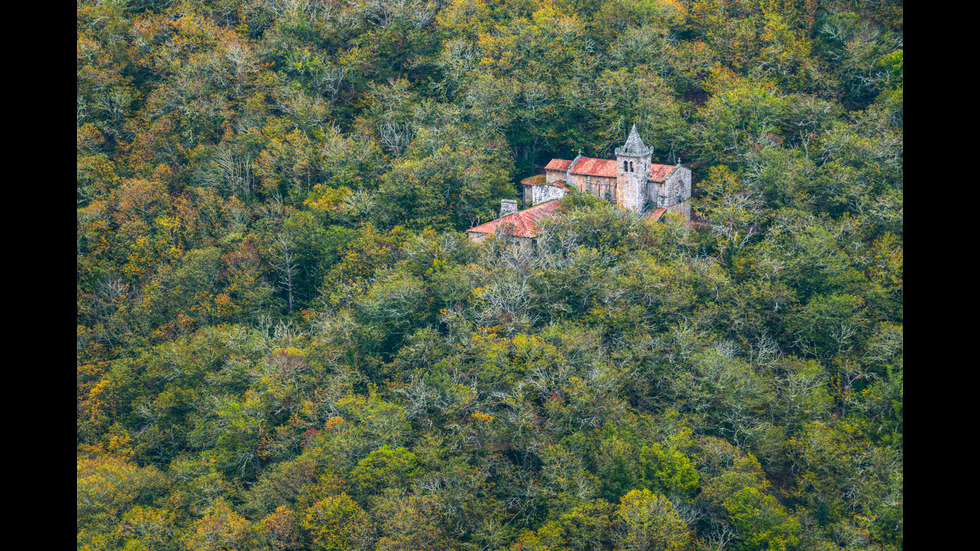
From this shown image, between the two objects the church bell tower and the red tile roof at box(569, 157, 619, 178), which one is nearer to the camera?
the church bell tower

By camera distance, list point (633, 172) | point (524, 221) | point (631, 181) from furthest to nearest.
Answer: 1. point (631, 181)
2. point (633, 172)
3. point (524, 221)

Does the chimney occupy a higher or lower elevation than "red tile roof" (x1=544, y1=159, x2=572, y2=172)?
lower

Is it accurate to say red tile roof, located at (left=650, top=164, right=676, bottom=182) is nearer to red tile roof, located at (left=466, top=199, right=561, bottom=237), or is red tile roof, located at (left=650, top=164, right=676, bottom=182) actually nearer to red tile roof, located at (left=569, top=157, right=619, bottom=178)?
red tile roof, located at (left=569, top=157, right=619, bottom=178)

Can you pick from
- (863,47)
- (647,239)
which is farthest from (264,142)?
(863,47)

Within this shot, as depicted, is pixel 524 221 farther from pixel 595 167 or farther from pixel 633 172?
pixel 633 172

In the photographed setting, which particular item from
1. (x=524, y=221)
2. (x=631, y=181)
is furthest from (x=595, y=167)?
(x=524, y=221)

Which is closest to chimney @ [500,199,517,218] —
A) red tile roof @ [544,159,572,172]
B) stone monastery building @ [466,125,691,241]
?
stone monastery building @ [466,125,691,241]

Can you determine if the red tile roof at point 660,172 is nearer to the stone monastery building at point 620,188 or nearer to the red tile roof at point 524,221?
the stone monastery building at point 620,188

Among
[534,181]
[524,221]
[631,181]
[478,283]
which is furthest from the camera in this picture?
[534,181]
